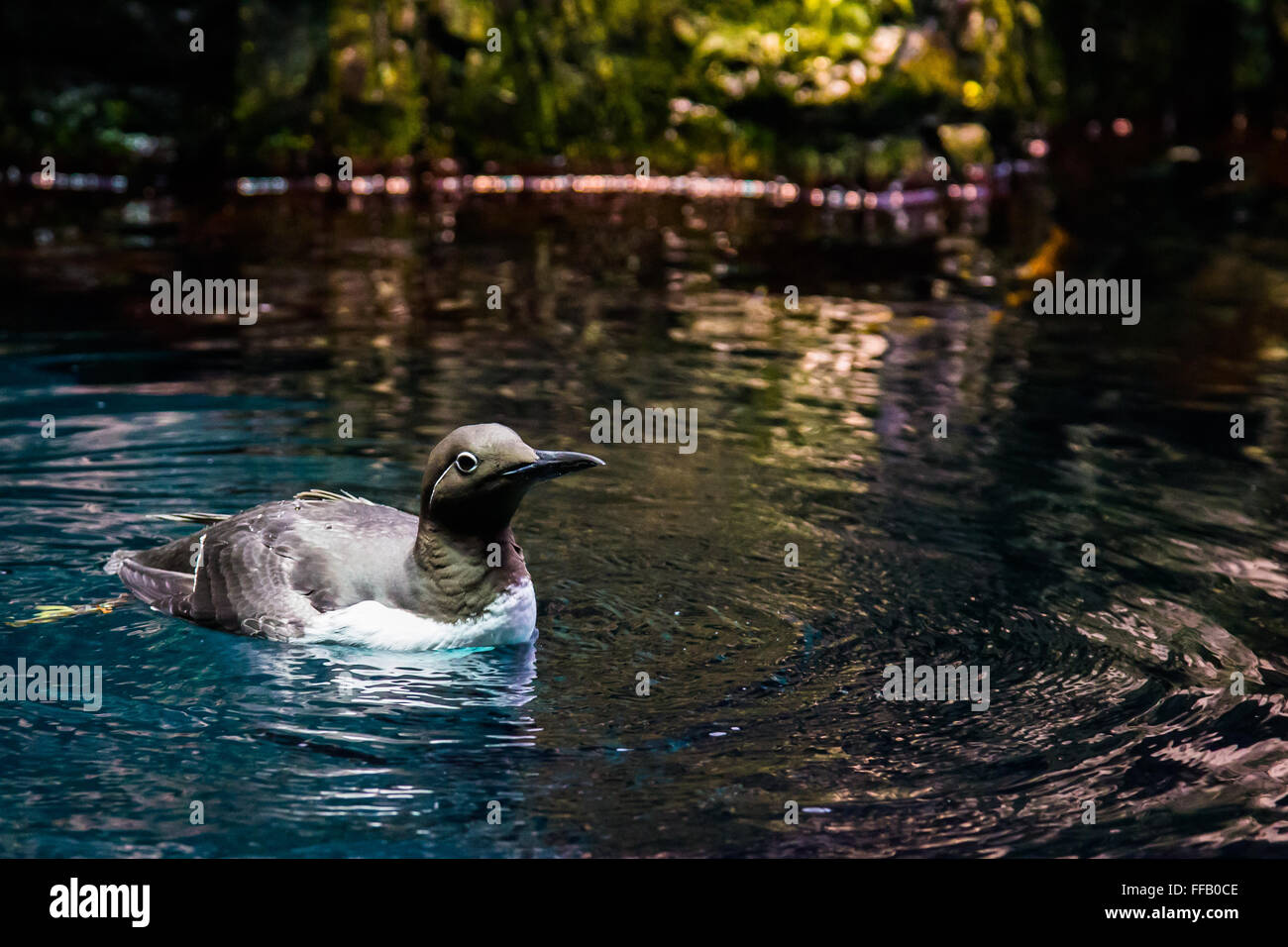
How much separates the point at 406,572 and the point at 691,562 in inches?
67.1

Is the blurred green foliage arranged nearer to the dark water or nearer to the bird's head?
the dark water

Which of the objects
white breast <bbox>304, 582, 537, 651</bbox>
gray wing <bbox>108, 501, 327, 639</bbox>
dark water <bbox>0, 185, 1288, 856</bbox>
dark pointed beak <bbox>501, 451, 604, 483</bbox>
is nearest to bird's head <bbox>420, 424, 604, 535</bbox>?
dark pointed beak <bbox>501, 451, 604, 483</bbox>

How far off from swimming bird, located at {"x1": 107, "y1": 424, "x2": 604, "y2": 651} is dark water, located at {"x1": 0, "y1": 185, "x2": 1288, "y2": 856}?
0.40 feet

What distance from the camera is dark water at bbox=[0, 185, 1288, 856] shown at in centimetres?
524

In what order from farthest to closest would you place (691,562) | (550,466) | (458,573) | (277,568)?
(691,562) < (277,568) < (458,573) < (550,466)

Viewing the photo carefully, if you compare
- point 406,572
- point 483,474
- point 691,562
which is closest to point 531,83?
point 691,562

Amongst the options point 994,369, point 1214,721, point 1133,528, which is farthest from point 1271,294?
point 1214,721

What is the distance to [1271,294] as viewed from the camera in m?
15.0

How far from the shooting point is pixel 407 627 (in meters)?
6.27

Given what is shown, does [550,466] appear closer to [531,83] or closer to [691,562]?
[691,562]

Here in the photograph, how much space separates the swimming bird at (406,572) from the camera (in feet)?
20.1

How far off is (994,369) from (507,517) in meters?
6.43

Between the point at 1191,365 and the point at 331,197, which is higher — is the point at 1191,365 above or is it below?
below
